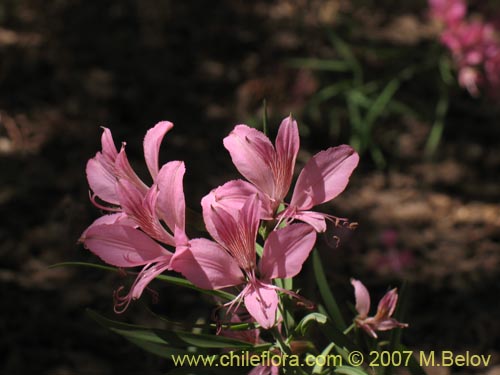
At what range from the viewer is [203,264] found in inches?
26.5

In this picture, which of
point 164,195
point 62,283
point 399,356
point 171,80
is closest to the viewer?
point 164,195

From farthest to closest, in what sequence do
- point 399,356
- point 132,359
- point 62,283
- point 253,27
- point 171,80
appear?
point 253,27 → point 171,80 → point 62,283 → point 132,359 → point 399,356

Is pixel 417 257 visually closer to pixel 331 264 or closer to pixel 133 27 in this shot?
pixel 331 264

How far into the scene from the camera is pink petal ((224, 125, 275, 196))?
711 mm

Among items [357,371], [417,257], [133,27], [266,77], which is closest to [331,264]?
[417,257]

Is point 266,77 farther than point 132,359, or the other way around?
point 266,77

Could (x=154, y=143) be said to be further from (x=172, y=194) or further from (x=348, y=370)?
(x=348, y=370)

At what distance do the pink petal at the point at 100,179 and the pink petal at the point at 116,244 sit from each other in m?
0.09

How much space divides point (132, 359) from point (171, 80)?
148 cm

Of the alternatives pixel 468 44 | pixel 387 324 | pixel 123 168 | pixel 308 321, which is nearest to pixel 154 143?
pixel 123 168

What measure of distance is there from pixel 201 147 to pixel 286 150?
6.09 feet

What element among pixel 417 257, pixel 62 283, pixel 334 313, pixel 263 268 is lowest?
pixel 417 257

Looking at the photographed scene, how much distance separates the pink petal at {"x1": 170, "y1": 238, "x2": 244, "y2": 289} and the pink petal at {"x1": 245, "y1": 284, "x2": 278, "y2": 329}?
0.03 metres

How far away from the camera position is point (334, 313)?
97 cm
